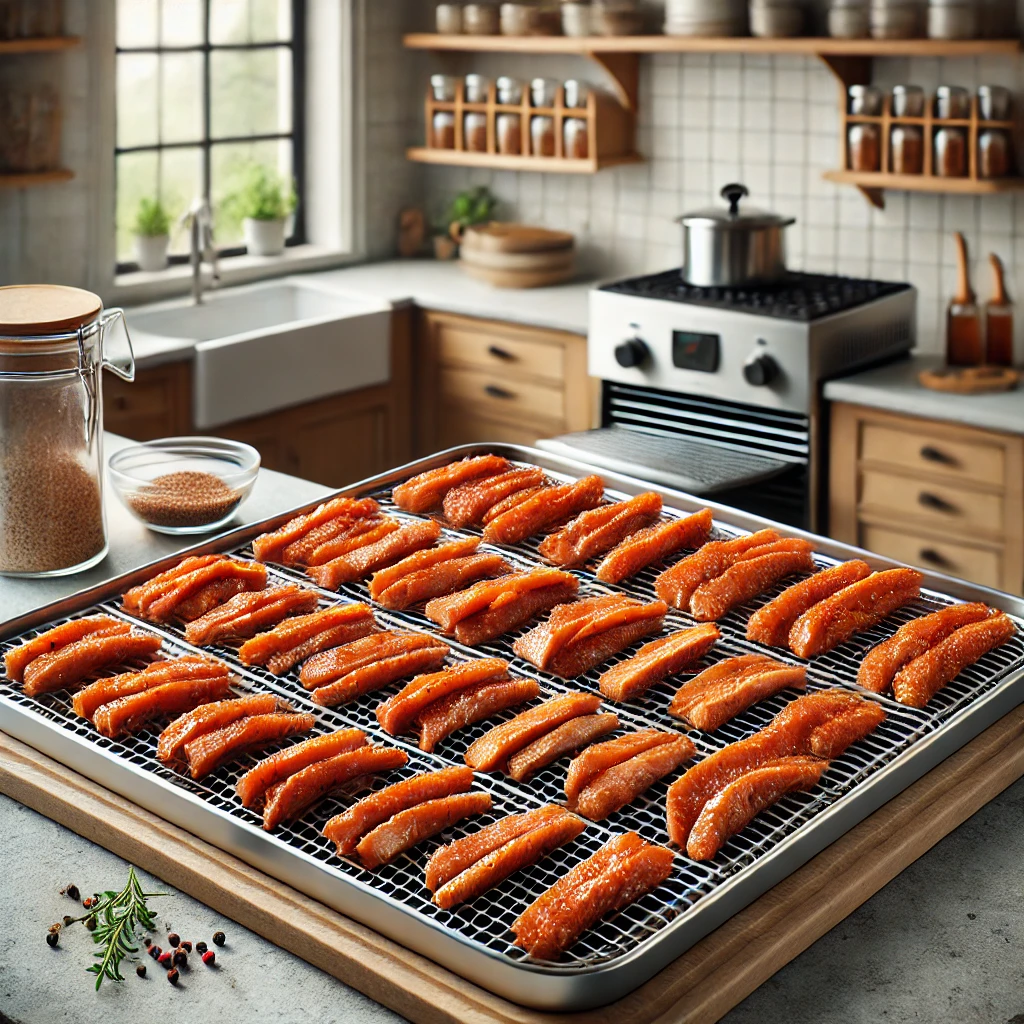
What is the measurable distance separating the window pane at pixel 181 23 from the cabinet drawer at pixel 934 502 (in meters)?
2.81

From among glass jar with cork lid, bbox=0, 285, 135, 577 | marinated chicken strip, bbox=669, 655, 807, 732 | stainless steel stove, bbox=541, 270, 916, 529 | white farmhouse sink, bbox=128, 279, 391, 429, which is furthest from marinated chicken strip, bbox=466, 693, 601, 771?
white farmhouse sink, bbox=128, 279, 391, 429

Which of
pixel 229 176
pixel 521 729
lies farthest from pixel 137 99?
pixel 521 729

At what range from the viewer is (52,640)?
5.81ft

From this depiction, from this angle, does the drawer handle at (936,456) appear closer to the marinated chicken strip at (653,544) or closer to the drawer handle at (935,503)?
the drawer handle at (935,503)

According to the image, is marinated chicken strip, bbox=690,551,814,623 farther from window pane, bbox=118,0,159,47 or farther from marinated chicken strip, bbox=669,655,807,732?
window pane, bbox=118,0,159,47

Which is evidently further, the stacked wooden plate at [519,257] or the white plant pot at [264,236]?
the white plant pot at [264,236]

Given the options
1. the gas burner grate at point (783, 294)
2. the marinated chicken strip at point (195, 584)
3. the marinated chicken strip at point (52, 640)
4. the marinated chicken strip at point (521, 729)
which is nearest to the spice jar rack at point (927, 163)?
A: the gas burner grate at point (783, 294)

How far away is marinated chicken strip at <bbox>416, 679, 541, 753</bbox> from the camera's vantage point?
63.5 inches

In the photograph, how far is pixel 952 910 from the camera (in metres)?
1.40

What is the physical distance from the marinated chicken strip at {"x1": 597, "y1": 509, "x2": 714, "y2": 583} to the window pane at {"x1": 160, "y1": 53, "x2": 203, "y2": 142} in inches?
134

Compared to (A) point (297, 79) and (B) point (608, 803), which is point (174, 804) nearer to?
(B) point (608, 803)

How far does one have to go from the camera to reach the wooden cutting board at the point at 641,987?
48.6 inches

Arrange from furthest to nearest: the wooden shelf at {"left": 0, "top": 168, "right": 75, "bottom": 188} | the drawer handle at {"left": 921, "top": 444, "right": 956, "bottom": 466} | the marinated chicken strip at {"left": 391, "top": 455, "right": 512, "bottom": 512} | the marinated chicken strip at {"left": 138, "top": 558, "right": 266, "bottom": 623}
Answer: the wooden shelf at {"left": 0, "top": 168, "right": 75, "bottom": 188}
the drawer handle at {"left": 921, "top": 444, "right": 956, "bottom": 466}
the marinated chicken strip at {"left": 391, "top": 455, "right": 512, "bottom": 512}
the marinated chicken strip at {"left": 138, "top": 558, "right": 266, "bottom": 623}

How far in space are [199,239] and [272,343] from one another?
60cm
